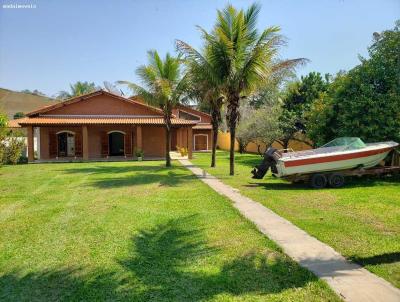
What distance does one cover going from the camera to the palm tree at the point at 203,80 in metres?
16.0

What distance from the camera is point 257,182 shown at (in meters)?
14.0

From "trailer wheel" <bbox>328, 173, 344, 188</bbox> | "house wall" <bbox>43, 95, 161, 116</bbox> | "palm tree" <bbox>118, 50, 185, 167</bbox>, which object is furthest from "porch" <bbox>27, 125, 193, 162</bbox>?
"trailer wheel" <bbox>328, 173, 344, 188</bbox>

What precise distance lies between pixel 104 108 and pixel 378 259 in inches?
1017

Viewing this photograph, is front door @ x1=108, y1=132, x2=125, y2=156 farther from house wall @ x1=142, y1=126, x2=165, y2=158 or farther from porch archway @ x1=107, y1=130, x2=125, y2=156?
house wall @ x1=142, y1=126, x2=165, y2=158

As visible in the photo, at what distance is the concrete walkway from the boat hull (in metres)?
3.71

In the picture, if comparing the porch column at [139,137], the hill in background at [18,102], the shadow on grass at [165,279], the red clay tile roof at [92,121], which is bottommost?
the shadow on grass at [165,279]

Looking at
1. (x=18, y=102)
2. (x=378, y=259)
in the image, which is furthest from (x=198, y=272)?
(x=18, y=102)

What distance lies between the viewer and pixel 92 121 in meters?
26.7

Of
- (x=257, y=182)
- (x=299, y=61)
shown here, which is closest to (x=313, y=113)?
(x=299, y=61)

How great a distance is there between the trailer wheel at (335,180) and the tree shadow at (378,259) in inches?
276

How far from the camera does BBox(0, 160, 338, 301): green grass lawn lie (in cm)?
446

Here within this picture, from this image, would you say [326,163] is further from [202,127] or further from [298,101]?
[202,127]

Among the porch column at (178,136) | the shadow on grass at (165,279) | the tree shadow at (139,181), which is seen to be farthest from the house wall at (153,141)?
the shadow on grass at (165,279)

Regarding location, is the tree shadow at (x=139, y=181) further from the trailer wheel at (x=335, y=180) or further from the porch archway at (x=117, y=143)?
the porch archway at (x=117, y=143)
